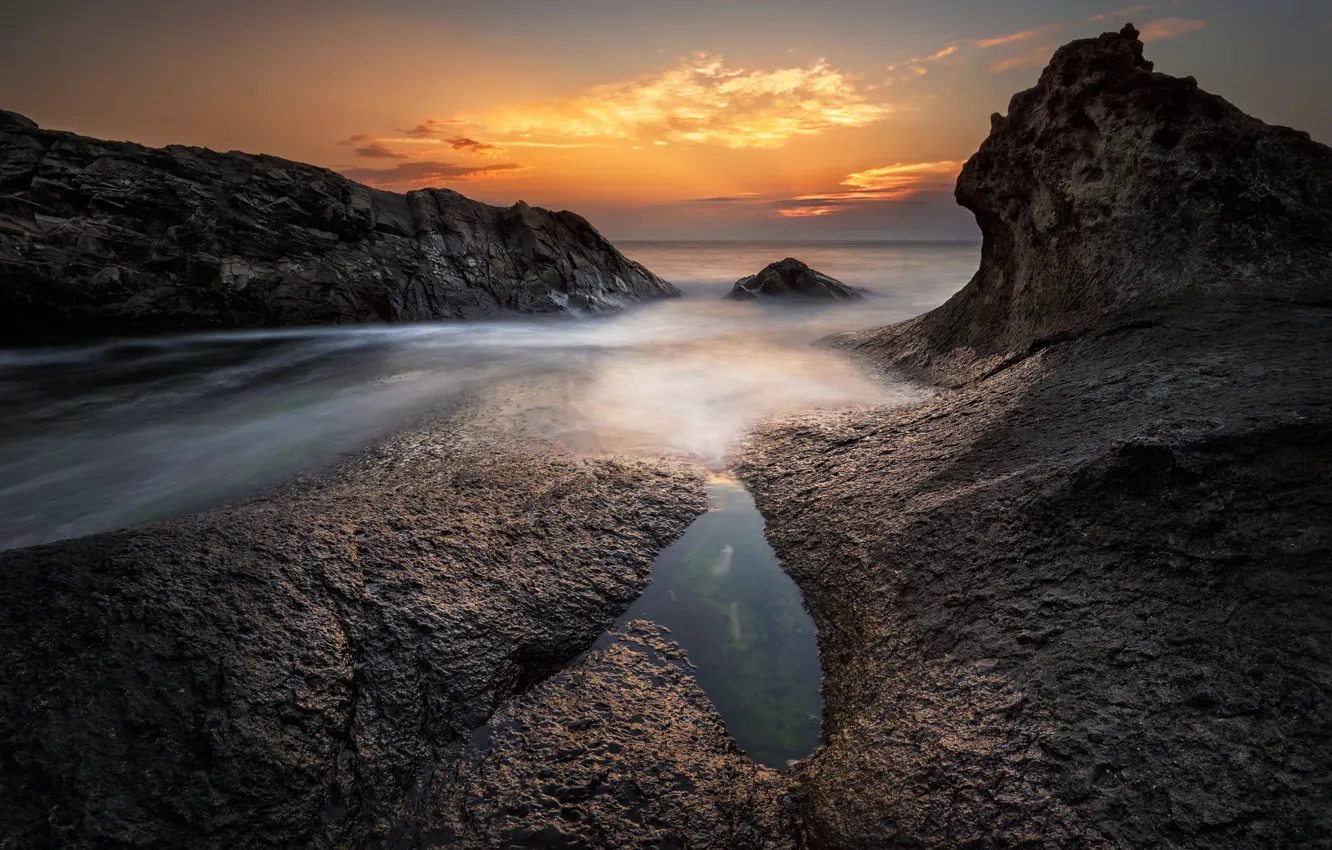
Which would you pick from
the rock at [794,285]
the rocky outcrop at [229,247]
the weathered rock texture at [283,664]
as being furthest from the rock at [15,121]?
the rock at [794,285]

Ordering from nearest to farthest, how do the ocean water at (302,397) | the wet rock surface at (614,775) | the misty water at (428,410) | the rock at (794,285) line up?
the wet rock surface at (614,775) < the misty water at (428,410) < the ocean water at (302,397) < the rock at (794,285)

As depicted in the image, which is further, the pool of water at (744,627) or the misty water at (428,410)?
the misty water at (428,410)

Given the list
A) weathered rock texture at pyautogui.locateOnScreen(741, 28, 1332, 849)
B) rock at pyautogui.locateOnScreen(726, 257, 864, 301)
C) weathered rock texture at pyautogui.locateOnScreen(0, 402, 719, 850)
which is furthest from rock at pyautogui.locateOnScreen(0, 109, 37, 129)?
rock at pyautogui.locateOnScreen(726, 257, 864, 301)

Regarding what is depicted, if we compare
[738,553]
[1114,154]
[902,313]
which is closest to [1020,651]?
[738,553]

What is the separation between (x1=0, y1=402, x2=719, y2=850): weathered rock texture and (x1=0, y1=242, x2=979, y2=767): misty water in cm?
41

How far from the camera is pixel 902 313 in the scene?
16625 mm

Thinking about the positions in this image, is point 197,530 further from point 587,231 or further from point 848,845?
point 587,231

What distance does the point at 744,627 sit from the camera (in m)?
3.00

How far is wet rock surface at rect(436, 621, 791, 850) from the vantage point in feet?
6.32

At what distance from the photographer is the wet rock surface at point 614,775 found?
6.32 ft

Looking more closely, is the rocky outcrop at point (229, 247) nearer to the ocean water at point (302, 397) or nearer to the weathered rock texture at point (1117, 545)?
the ocean water at point (302, 397)

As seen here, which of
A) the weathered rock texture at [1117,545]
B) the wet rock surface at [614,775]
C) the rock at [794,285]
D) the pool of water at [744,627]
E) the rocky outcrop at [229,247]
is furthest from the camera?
the rock at [794,285]

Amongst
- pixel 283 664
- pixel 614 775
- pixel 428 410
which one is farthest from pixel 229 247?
pixel 614 775

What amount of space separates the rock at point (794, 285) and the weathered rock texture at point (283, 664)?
16.0 m
